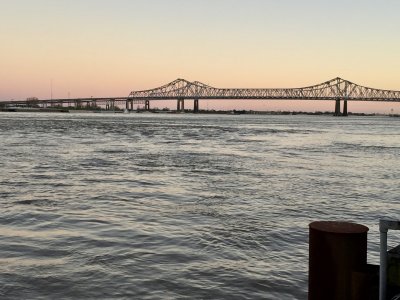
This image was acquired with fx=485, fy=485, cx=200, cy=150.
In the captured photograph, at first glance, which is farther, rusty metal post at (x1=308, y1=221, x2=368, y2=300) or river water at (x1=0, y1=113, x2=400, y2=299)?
river water at (x1=0, y1=113, x2=400, y2=299)

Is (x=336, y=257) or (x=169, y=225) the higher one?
(x=336, y=257)

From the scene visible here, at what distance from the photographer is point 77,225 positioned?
30.8ft

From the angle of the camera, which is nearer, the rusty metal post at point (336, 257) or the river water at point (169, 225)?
the rusty metal post at point (336, 257)

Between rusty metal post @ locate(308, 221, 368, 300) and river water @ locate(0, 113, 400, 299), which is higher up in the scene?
rusty metal post @ locate(308, 221, 368, 300)

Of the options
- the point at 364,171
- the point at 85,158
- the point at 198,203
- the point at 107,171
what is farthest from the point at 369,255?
the point at 85,158

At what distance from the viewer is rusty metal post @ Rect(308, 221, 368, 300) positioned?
4223 mm

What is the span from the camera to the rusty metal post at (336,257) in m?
4.22

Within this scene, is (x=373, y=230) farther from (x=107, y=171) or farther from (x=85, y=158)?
(x=85, y=158)

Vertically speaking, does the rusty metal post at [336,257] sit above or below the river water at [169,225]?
above

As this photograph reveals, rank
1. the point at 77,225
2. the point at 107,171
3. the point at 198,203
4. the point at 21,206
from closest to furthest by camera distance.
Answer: the point at 77,225, the point at 21,206, the point at 198,203, the point at 107,171

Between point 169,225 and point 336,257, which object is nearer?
point 336,257

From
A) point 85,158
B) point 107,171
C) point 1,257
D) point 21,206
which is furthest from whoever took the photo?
point 85,158

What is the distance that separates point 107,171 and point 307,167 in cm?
905

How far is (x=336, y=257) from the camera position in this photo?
424 cm
